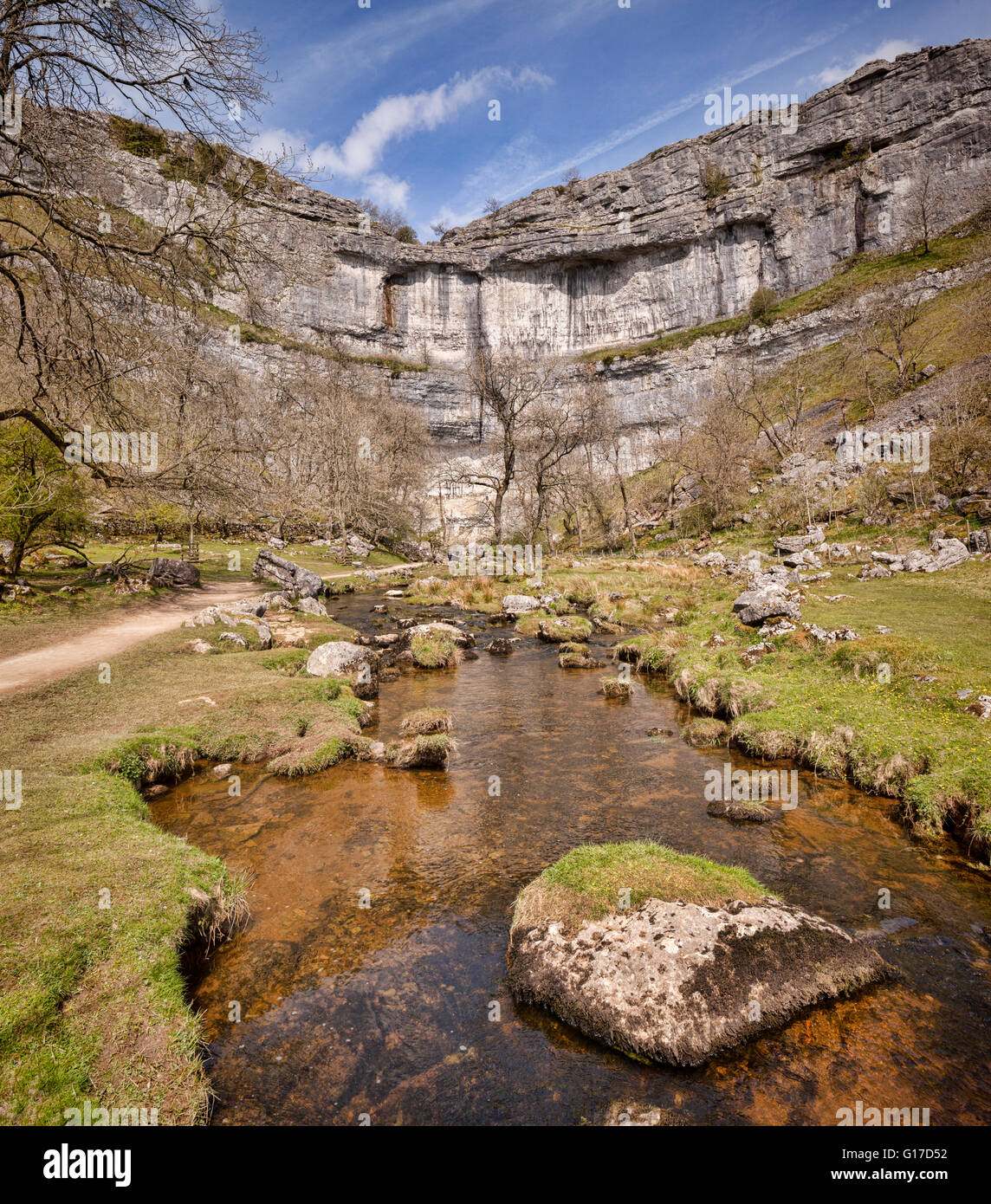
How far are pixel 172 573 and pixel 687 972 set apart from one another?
25893mm

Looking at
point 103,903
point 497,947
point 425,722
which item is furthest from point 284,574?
point 497,947

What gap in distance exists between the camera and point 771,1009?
5047 millimetres

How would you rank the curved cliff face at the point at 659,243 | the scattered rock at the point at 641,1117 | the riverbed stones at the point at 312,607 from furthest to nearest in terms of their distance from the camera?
the curved cliff face at the point at 659,243
the riverbed stones at the point at 312,607
the scattered rock at the point at 641,1117

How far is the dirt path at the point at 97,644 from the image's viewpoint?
40.2ft

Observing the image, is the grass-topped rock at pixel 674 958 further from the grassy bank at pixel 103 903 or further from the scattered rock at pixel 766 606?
the scattered rock at pixel 766 606

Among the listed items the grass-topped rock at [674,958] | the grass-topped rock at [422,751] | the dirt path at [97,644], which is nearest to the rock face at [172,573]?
the dirt path at [97,644]

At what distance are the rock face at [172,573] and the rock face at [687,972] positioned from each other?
Result: 2334 cm

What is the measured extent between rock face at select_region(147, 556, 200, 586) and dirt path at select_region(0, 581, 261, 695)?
1180mm

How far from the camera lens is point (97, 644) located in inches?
601

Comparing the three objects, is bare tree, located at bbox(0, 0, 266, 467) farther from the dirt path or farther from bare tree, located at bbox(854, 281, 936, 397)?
bare tree, located at bbox(854, 281, 936, 397)

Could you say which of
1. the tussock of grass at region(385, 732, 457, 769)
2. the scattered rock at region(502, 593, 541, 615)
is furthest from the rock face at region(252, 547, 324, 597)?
the tussock of grass at region(385, 732, 457, 769)

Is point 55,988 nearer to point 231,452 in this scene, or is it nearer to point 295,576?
point 231,452

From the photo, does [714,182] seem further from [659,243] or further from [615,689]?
[615,689]

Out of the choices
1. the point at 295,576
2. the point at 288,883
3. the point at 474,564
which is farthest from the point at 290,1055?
the point at 474,564
